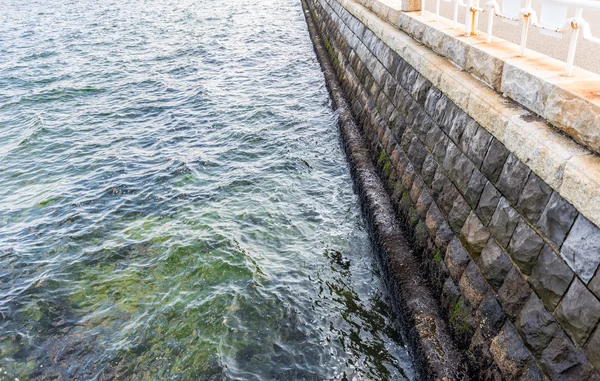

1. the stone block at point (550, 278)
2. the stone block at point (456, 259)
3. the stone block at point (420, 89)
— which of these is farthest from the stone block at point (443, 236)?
the stone block at point (420, 89)

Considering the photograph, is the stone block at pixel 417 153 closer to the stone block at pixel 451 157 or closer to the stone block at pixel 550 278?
the stone block at pixel 451 157

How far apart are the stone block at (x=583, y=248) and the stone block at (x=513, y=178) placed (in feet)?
2.96

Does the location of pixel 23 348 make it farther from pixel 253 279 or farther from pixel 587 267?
pixel 587 267

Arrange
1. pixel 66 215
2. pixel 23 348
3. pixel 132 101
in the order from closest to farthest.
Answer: pixel 23 348 < pixel 66 215 < pixel 132 101

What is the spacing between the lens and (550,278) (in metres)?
4.32

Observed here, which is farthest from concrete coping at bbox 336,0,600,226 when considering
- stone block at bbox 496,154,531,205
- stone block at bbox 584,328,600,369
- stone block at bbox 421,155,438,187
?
stone block at bbox 421,155,438,187

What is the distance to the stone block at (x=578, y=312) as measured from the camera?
3.79 m

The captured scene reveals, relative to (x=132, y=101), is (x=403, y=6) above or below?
above

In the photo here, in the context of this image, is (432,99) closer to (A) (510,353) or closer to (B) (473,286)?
(B) (473,286)

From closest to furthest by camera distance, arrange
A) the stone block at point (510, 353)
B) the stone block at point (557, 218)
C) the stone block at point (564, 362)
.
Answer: the stone block at point (564, 362) → the stone block at point (557, 218) → the stone block at point (510, 353)

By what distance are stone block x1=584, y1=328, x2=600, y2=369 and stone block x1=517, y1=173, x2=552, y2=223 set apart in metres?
1.23

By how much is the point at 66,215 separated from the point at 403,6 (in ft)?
29.3

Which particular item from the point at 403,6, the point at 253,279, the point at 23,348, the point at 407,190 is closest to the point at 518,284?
the point at 407,190

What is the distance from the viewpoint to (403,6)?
414 inches
